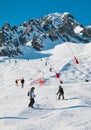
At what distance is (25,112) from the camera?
22703mm

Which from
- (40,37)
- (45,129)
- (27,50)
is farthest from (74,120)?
(40,37)

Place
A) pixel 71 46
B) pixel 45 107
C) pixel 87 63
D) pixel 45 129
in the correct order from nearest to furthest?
pixel 45 129 → pixel 45 107 → pixel 87 63 → pixel 71 46

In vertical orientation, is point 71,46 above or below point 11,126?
above

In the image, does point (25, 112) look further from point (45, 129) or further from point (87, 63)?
point (87, 63)

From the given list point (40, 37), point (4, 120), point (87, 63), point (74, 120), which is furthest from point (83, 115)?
point (40, 37)

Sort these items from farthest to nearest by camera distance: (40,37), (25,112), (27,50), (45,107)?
(40,37), (27,50), (45,107), (25,112)

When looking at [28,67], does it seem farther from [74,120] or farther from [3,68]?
[74,120]

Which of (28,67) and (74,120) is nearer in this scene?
(74,120)

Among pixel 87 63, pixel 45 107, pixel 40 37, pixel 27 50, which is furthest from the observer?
pixel 40 37

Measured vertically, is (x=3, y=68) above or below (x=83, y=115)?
above

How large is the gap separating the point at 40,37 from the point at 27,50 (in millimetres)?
42993

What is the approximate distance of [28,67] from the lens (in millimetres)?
82125

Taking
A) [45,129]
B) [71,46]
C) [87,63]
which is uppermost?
[71,46]

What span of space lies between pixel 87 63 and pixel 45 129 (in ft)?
214
